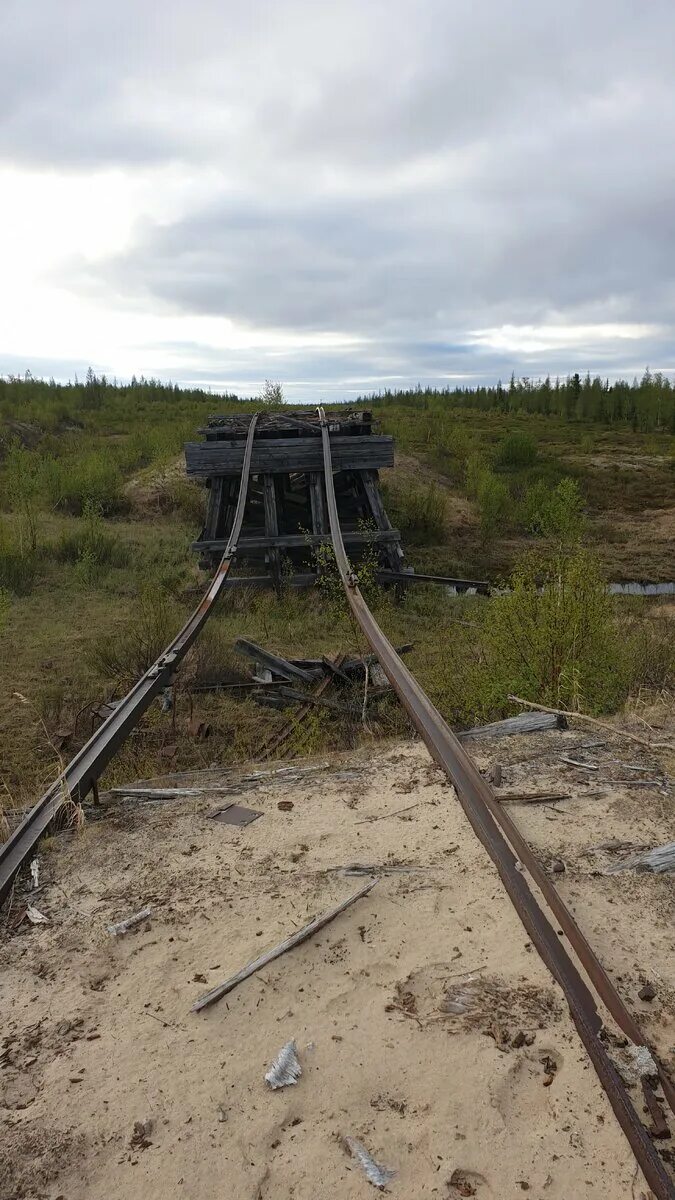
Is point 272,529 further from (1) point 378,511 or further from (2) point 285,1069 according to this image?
(2) point 285,1069

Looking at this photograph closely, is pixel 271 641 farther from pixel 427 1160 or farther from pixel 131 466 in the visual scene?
pixel 131 466

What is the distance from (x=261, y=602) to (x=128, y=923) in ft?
25.5

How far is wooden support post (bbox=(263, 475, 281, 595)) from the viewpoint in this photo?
35.4ft

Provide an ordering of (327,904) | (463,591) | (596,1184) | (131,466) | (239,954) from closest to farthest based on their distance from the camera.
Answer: (596,1184) < (239,954) < (327,904) < (463,591) < (131,466)

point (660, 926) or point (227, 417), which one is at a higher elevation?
point (227, 417)

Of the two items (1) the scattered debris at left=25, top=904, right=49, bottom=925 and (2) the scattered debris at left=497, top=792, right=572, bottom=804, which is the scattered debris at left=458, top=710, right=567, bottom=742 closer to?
(2) the scattered debris at left=497, top=792, right=572, bottom=804

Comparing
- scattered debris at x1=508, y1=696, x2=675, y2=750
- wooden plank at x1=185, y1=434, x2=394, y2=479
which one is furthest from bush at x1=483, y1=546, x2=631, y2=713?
wooden plank at x1=185, y1=434, x2=394, y2=479

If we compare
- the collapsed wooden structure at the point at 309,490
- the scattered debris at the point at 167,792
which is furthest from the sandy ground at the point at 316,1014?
the collapsed wooden structure at the point at 309,490

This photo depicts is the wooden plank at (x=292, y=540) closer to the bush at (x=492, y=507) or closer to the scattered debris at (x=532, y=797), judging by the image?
the bush at (x=492, y=507)

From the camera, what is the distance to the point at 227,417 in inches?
576

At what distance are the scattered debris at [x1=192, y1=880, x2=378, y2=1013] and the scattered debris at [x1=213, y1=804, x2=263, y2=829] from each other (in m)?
0.78

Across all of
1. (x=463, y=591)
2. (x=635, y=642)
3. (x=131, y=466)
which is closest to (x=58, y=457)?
(x=131, y=466)

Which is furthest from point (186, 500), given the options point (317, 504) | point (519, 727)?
point (519, 727)

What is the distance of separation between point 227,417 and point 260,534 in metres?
2.94
